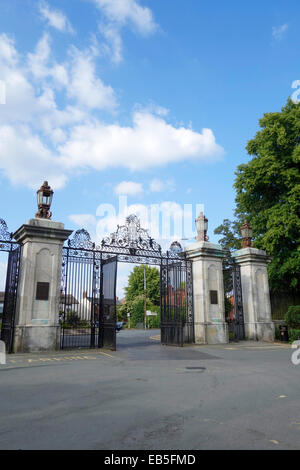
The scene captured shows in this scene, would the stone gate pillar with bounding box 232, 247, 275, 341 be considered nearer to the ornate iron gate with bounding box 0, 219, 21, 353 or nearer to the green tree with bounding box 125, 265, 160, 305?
the ornate iron gate with bounding box 0, 219, 21, 353

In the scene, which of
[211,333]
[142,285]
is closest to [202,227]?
[211,333]

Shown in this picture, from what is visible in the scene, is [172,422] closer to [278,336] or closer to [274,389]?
[274,389]

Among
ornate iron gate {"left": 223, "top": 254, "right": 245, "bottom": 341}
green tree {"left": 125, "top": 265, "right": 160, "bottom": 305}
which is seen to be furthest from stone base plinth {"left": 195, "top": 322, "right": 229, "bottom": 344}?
green tree {"left": 125, "top": 265, "right": 160, "bottom": 305}

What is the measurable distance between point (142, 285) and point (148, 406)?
50611 mm

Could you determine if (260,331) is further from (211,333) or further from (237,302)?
(211,333)

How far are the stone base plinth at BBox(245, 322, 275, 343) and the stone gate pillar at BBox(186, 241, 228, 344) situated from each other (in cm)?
252

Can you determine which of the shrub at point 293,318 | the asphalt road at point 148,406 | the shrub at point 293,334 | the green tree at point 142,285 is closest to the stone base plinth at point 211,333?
the shrub at point 293,334

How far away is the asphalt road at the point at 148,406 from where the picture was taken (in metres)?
4.04

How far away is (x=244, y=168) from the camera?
23703mm

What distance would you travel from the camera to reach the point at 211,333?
16797 mm

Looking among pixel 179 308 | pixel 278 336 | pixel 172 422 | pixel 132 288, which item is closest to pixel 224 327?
pixel 179 308

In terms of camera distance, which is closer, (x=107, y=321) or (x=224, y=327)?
(x=107, y=321)

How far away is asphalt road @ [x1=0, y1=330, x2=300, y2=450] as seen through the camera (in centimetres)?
404
